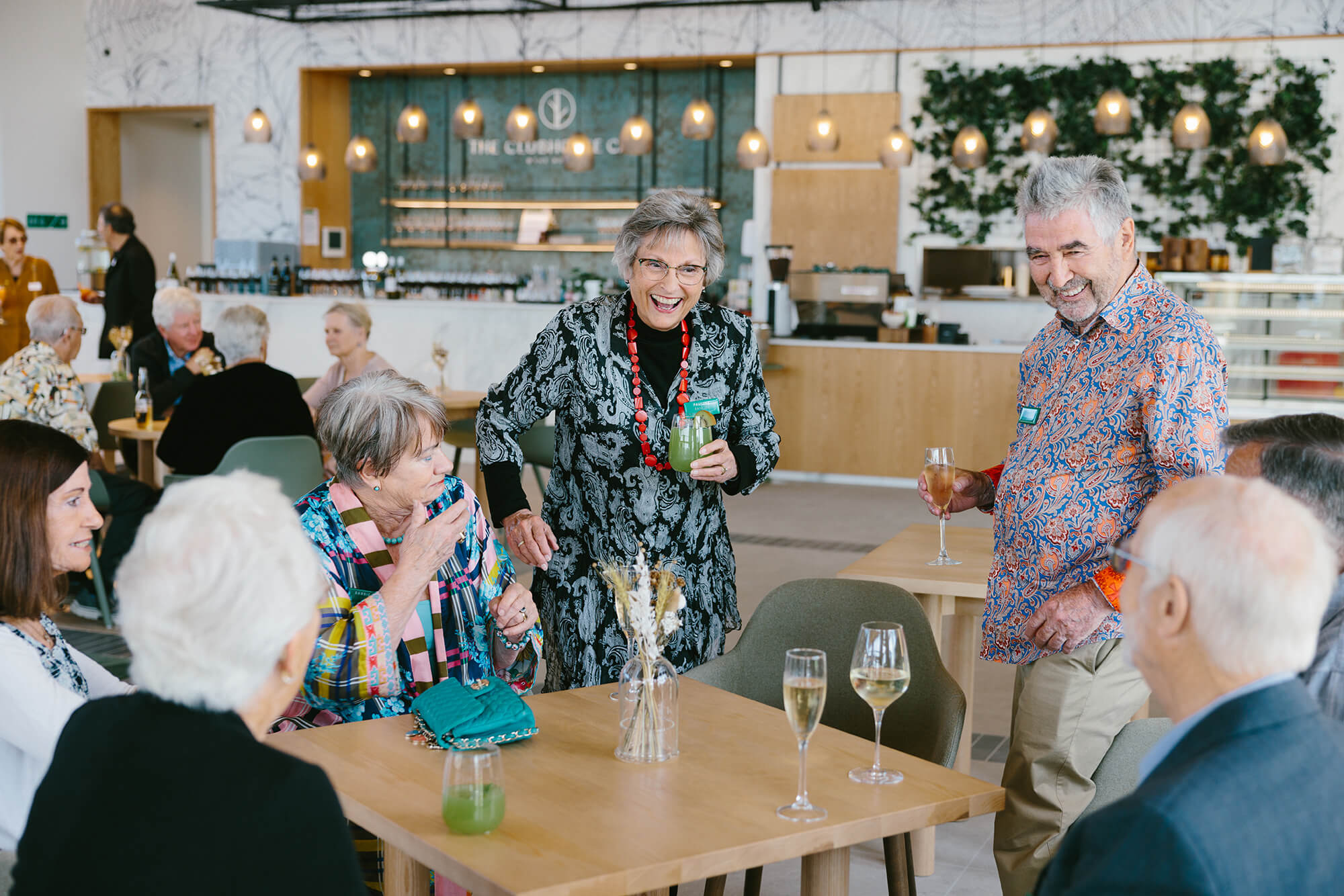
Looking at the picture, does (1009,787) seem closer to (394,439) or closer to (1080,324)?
(1080,324)

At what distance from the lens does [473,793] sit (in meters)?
1.72

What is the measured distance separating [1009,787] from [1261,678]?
1.31 m

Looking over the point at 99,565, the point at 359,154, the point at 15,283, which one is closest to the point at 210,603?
→ the point at 99,565

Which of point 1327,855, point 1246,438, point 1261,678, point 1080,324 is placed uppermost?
point 1080,324

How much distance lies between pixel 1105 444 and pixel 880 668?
683mm

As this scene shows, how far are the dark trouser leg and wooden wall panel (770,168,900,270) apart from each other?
20.8 feet

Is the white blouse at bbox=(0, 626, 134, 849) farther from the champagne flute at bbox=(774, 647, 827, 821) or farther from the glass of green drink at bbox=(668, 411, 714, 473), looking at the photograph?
the glass of green drink at bbox=(668, 411, 714, 473)

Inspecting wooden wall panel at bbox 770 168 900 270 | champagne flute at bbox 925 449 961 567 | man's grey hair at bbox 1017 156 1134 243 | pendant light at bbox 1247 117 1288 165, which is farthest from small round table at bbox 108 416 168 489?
pendant light at bbox 1247 117 1288 165

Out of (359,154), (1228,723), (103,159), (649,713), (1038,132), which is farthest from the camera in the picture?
(103,159)

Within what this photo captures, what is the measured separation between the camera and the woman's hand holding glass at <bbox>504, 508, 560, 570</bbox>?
2746 millimetres

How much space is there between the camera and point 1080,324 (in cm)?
241

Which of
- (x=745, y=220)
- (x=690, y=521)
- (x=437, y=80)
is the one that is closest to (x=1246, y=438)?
(x=690, y=521)

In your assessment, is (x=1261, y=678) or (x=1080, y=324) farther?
(x=1080, y=324)

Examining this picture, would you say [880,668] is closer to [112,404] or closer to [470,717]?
[470,717]
